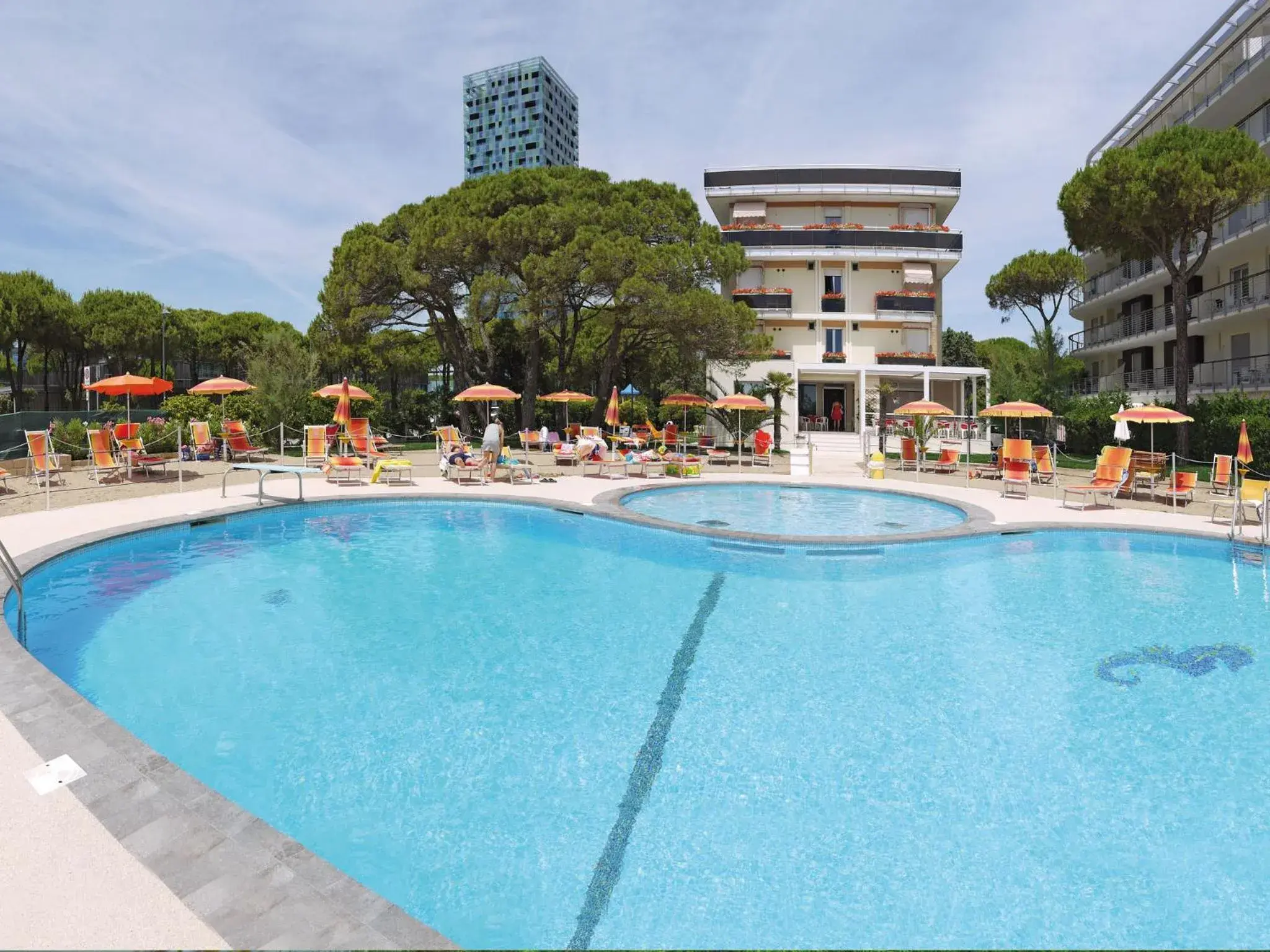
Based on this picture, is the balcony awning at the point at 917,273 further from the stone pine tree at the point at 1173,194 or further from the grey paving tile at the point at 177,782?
the grey paving tile at the point at 177,782

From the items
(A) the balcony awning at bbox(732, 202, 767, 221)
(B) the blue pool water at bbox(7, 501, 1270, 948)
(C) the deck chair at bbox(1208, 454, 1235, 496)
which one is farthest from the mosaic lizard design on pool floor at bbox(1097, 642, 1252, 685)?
(A) the balcony awning at bbox(732, 202, 767, 221)

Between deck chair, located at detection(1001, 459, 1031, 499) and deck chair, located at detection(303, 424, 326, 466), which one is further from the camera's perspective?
deck chair, located at detection(303, 424, 326, 466)

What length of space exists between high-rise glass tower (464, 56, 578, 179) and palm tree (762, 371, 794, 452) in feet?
362

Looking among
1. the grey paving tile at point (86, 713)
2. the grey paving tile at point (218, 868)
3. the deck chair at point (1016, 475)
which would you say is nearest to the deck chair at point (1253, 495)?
the deck chair at point (1016, 475)

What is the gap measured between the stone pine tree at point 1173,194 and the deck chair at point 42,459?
Answer: 2746cm

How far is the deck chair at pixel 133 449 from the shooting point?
1576 cm

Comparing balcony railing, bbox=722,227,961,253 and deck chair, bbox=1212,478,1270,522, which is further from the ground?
balcony railing, bbox=722,227,961,253

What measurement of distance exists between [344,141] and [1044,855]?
24150 millimetres

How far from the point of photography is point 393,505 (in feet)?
45.4

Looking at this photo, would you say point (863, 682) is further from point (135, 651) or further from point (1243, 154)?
point (1243, 154)

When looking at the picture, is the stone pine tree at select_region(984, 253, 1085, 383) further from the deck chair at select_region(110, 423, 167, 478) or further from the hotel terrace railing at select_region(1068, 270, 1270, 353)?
the deck chair at select_region(110, 423, 167, 478)

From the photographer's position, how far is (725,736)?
4711 millimetres

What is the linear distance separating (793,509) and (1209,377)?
68.7 feet

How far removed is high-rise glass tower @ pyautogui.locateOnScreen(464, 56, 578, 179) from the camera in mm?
127625
